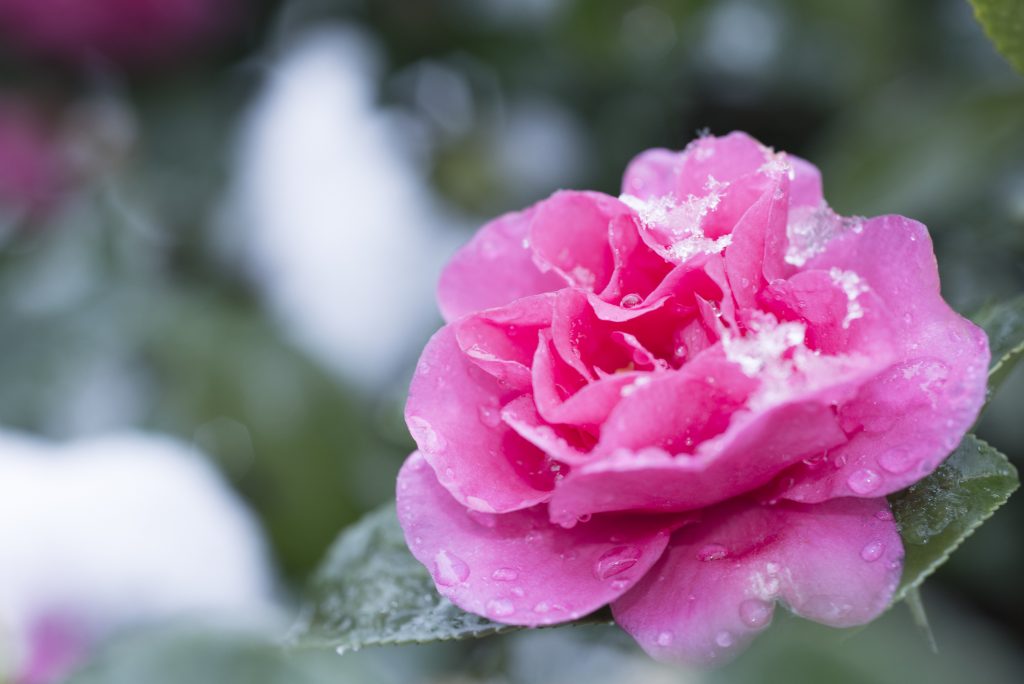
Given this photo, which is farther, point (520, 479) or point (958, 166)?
point (958, 166)

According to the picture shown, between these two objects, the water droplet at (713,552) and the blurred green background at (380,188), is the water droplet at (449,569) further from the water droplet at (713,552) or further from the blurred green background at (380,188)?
the blurred green background at (380,188)

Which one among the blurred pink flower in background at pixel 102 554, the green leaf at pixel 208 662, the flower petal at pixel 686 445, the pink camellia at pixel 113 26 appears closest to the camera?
the flower petal at pixel 686 445

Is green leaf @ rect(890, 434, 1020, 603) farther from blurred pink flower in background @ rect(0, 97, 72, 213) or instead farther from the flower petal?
blurred pink flower in background @ rect(0, 97, 72, 213)

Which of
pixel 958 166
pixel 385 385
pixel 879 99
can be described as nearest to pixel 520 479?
pixel 958 166

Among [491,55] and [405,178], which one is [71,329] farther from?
[491,55]

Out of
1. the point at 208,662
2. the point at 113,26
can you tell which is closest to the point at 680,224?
the point at 208,662

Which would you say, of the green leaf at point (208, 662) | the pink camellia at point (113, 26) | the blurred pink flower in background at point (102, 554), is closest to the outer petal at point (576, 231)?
the green leaf at point (208, 662)
